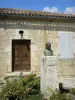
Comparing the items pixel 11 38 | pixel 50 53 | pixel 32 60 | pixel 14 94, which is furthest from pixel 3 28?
pixel 14 94

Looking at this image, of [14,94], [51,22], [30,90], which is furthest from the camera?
[51,22]

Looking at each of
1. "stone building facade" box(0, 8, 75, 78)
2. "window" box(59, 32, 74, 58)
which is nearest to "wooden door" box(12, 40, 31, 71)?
"stone building facade" box(0, 8, 75, 78)

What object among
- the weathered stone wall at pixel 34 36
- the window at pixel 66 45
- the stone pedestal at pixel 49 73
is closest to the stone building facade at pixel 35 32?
the weathered stone wall at pixel 34 36

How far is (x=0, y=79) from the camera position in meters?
12.5

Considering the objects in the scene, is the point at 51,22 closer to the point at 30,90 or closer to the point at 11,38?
the point at 11,38

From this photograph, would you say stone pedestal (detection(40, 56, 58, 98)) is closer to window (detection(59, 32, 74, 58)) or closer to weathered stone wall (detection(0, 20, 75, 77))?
weathered stone wall (detection(0, 20, 75, 77))

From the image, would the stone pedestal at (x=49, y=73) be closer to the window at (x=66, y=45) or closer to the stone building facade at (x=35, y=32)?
the stone building facade at (x=35, y=32)

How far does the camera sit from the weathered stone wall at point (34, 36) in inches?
508

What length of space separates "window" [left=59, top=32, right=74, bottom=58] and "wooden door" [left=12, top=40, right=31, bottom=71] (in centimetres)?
204

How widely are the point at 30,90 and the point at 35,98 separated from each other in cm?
67

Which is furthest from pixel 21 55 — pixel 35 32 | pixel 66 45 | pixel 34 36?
pixel 66 45

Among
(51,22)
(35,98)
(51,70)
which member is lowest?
(35,98)

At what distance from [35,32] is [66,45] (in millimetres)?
2140

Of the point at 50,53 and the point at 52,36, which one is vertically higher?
the point at 52,36
